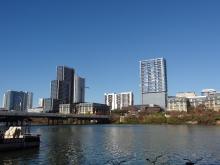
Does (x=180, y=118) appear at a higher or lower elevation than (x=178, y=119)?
higher

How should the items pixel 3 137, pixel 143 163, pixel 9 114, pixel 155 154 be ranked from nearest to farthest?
pixel 143 163 < pixel 155 154 < pixel 3 137 < pixel 9 114

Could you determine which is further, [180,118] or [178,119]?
[178,119]

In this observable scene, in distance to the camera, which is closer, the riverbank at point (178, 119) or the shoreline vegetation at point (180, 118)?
the riverbank at point (178, 119)

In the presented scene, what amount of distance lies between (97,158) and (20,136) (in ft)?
55.7

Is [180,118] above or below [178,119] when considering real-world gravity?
above

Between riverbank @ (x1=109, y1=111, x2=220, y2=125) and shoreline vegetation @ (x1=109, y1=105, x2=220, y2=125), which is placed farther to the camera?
shoreline vegetation @ (x1=109, y1=105, x2=220, y2=125)

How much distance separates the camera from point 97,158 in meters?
32.1

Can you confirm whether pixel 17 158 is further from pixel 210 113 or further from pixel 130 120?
pixel 130 120

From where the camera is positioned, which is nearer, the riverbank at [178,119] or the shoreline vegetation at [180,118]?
the riverbank at [178,119]

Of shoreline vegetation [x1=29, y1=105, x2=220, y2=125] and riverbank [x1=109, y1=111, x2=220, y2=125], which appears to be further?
shoreline vegetation [x1=29, y1=105, x2=220, y2=125]

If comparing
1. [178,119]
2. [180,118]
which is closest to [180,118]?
[180,118]

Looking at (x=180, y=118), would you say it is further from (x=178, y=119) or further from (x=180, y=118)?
(x=178, y=119)

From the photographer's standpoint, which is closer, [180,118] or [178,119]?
[180,118]

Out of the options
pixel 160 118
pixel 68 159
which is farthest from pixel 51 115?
pixel 68 159
